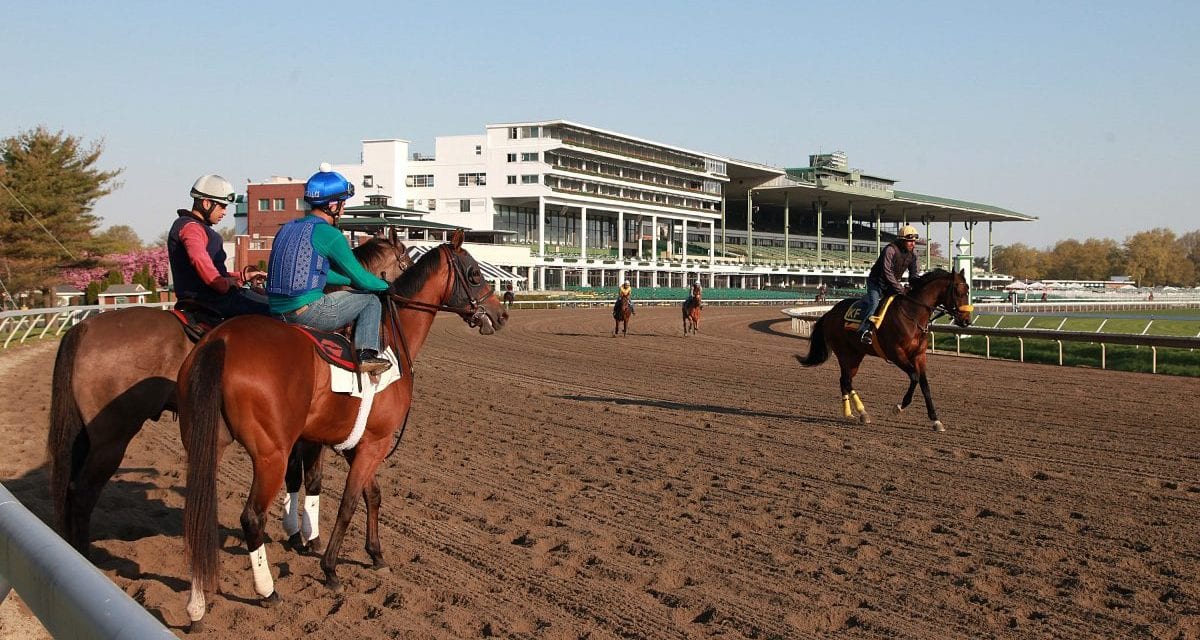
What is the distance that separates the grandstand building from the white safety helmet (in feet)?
186

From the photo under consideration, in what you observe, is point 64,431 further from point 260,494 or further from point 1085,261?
point 1085,261

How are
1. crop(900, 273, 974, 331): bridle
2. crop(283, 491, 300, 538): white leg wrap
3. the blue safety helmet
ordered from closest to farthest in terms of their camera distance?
the blue safety helmet
crop(283, 491, 300, 538): white leg wrap
crop(900, 273, 974, 331): bridle

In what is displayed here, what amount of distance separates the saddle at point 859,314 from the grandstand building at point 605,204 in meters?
53.6

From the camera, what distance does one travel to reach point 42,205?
33688mm

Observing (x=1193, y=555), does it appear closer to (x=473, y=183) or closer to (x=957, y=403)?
(x=957, y=403)

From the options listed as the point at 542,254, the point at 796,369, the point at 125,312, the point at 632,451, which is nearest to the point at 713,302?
the point at 542,254

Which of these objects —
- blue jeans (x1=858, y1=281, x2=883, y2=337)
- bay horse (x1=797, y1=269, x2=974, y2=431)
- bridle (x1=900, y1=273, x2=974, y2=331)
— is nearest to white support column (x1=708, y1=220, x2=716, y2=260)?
blue jeans (x1=858, y1=281, x2=883, y2=337)

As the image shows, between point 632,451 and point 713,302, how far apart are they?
206 ft

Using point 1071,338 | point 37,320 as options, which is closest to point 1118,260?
point 1071,338

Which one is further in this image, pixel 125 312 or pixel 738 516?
pixel 738 516

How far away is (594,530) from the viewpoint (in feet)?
21.1

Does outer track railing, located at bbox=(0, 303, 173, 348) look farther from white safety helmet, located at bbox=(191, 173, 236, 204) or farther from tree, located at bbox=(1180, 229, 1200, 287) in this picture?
tree, located at bbox=(1180, 229, 1200, 287)

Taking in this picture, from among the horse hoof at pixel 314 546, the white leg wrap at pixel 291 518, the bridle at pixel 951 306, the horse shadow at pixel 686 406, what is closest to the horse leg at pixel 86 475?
the white leg wrap at pixel 291 518

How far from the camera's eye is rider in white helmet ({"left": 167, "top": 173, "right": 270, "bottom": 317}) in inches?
231
